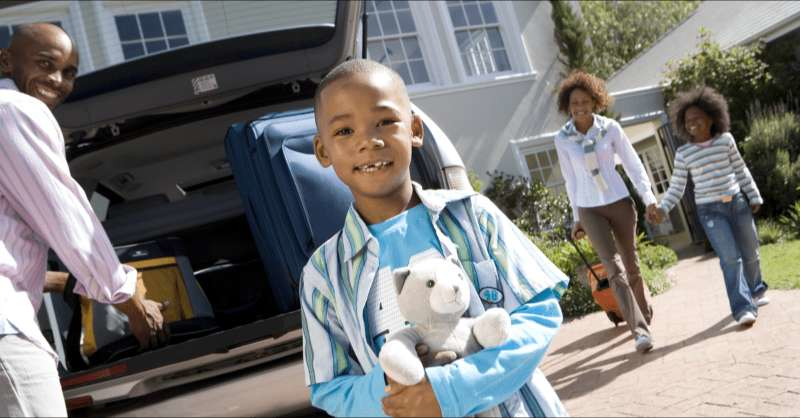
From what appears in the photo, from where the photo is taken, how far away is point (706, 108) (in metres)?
5.29

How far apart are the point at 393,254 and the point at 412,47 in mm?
12696

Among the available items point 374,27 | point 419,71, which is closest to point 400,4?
point 374,27

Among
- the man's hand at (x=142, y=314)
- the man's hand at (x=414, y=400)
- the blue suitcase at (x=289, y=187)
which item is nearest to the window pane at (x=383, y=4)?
the blue suitcase at (x=289, y=187)

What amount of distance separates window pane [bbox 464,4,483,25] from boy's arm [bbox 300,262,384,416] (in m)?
13.3

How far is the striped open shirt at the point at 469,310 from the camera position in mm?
1566

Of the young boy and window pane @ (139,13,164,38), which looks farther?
window pane @ (139,13,164,38)

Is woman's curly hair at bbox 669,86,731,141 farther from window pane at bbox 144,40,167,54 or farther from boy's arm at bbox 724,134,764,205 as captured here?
window pane at bbox 144,40,167,54

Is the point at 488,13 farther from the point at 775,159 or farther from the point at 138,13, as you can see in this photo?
the point at 138,13

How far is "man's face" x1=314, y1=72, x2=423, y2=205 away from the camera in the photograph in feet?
5.59

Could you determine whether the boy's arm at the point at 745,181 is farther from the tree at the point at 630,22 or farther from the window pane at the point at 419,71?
the tree at the point at 630,22

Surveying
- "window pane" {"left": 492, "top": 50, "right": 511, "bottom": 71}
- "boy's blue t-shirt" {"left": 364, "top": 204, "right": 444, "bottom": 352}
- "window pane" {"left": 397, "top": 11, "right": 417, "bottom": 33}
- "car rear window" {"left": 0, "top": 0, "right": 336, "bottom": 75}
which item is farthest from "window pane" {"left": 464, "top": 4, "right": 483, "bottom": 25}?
"boy's blue t-shirt" {"left": 364, "top": 204, "right": 444, "bottom": 352}

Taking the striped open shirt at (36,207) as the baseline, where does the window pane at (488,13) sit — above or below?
above

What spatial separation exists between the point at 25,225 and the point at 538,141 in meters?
12.8

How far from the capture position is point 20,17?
12.4 meters
